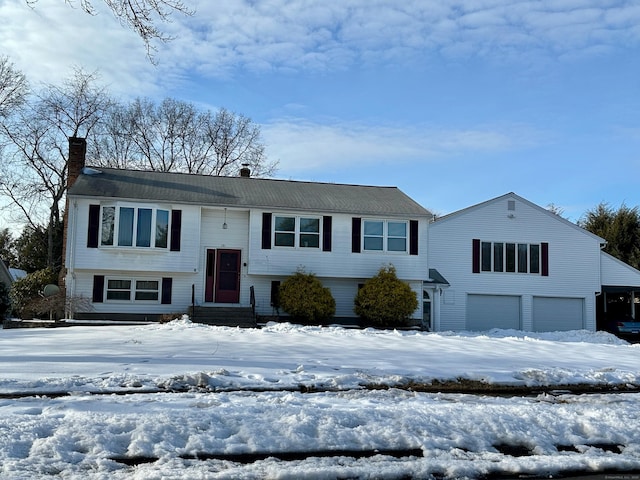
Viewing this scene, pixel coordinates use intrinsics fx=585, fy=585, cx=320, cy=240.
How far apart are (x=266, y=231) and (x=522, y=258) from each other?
38.5 feet

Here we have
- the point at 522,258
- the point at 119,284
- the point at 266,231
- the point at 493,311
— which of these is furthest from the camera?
the point at 522,258

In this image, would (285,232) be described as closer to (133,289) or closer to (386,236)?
(386,236)

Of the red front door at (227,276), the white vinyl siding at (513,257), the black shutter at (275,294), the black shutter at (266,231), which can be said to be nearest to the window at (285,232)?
the black shutter at (266,231)

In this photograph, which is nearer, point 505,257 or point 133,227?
point 133,227

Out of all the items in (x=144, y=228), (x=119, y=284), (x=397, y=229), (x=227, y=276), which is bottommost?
(x=119, y=284)

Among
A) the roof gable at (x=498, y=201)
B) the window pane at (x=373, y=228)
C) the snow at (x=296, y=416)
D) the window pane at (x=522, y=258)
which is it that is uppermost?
the roof gable at (x=498, y=201)

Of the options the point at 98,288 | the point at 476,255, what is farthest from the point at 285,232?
the point at 476,255

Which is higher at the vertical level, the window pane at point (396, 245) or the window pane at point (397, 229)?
the window pane at point (397, 229)

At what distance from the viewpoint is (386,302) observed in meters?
20.9

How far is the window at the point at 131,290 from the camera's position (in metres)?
21.3

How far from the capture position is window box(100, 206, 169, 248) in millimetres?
20734

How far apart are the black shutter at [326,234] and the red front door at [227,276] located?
3282 millimetres

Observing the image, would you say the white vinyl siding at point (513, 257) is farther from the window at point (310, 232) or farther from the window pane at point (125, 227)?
the window pane at point (125, 227)

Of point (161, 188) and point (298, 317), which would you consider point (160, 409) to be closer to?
point (298, 317)
